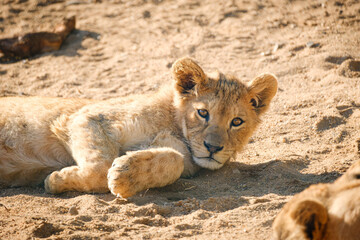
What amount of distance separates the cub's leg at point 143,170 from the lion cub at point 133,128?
0.06 m

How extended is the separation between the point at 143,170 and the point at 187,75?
1508 mm

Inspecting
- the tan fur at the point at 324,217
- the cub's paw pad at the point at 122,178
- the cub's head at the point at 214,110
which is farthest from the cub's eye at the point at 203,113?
the tan fur at the point at 324,217

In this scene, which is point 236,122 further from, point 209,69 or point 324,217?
point 209,69

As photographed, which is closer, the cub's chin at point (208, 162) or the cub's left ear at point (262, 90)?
the cub's chin at point (208, 162)

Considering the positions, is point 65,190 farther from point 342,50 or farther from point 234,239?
point 342,50

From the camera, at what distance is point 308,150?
16.7 feet

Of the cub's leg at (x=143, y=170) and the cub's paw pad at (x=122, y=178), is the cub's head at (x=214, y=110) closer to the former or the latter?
the cub's leg at (x=143, y=170)

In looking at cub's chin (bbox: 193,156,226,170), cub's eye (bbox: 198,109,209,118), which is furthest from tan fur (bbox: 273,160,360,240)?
cub's eye (bbox: 198,109,209,118)

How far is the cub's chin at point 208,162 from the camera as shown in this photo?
4.61 m

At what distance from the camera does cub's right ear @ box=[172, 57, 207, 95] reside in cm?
471

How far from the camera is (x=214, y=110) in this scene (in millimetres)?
4637

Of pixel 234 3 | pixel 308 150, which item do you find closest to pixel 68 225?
pixel 308 150

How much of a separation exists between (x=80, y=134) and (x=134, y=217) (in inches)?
53.4

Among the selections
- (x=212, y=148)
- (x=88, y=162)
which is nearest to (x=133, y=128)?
(x=88, y=162)
